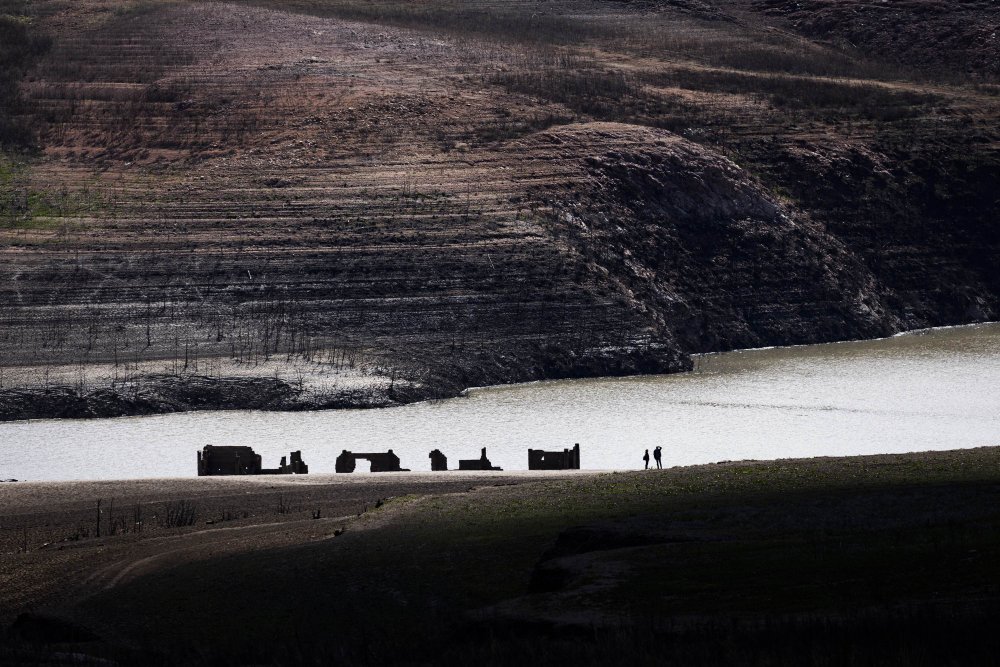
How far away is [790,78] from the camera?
9512 centimetres

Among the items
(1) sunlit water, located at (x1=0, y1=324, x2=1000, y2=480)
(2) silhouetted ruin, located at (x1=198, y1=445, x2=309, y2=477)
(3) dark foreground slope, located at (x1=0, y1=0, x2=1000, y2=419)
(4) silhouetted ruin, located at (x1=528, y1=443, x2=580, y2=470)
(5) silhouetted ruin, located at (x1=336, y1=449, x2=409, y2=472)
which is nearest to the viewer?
(2) silhouetted ruin, located at (x1=198, y1=445, x2=309, y2=477)

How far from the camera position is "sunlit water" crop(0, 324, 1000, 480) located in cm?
4906

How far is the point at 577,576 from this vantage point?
72.3 ft

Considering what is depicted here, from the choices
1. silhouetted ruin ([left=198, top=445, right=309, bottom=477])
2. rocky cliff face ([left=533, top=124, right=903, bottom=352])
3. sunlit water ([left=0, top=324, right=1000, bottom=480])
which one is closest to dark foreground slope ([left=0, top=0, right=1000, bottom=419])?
rocky cliff face ([left=533, top=124, right=903, bottom=352])

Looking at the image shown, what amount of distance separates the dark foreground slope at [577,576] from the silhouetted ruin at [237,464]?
7815 mm

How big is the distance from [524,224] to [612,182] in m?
7.72

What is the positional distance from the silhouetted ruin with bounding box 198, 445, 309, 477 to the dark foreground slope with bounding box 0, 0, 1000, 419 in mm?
13833

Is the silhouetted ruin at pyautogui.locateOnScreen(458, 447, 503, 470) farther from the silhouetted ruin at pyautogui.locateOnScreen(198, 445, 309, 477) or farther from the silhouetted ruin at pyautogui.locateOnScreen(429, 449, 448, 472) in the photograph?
the silhouetted ruin at pyautogui.locateOnScreen(198, 445, 309, 477)

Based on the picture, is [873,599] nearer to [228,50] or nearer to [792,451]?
[792,451]

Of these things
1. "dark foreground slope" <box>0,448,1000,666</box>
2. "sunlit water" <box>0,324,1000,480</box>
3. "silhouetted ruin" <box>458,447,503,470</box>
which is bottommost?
"dark foreground slope" <box>0,448,1000,666</box>

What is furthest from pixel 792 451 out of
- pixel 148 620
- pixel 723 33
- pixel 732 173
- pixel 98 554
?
pixel 723 33

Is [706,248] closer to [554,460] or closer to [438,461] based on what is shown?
[554,460]

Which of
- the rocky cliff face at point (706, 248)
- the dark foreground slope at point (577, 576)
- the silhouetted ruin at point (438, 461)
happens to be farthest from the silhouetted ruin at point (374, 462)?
the rocky cliff face at point (706, 248)

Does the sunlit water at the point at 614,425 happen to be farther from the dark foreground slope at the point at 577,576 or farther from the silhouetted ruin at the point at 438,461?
the dark foreground slope at the point at 577,576
